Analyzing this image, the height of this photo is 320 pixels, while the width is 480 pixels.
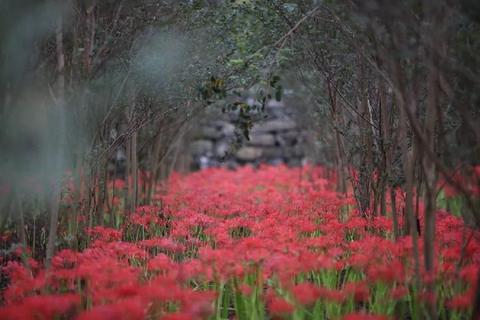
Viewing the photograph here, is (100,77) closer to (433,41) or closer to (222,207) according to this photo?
(222,207)

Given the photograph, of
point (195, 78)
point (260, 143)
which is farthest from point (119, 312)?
point (260, 143)

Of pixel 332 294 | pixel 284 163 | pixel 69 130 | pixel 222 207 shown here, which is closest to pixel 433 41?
pixel 332 294

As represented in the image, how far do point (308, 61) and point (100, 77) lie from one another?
7.46 feet

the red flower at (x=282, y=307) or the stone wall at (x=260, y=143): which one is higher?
the stone wall at (x=260, y=143)

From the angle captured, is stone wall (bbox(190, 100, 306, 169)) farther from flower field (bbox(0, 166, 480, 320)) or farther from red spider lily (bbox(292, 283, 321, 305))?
red spider lily (bbox(292, 283, 321, 305))

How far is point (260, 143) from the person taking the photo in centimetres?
1758

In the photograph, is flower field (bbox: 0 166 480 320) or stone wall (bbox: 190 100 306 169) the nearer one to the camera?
flower field (bbox: 0 166 480 320)

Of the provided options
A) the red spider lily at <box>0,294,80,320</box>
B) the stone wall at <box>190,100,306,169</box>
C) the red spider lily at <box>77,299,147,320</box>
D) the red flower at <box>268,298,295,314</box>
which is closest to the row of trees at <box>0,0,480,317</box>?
the red flower at <box>268,298,295,314</box>

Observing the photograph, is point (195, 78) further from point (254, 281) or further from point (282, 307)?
point (282, 307)

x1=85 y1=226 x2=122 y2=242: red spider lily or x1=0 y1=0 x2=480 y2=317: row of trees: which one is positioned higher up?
x1=0 y1=0 x2=480 y2=317: row of trees

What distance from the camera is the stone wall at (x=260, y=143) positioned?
1683 centimetres

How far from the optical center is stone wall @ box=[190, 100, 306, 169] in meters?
16.8

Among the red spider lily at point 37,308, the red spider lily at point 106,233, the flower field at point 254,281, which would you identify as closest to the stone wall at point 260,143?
the red spider lily at point 106,233

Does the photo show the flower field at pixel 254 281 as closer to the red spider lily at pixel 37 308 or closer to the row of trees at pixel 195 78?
the red spider lily at pixel 37 308
